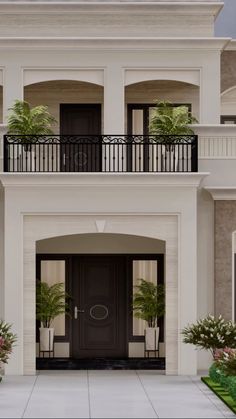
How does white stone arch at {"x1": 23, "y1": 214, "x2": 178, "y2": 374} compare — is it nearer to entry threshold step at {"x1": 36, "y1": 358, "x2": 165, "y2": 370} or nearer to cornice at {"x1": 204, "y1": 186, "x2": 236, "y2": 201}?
cornice at {"x1": 204, "y1": 186, "x2": 236, "y2": 201}

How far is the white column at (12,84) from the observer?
27.0m

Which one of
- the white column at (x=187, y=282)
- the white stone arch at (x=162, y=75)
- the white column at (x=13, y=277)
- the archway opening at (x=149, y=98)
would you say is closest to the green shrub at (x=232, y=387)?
the white column at (x=187, y=282)

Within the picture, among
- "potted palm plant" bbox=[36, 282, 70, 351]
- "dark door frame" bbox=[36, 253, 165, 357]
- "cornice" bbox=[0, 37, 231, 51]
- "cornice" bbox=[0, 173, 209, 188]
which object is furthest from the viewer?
"dark door frame" bbox=[36, 253, 165, 357]

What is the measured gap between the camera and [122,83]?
27109 mm

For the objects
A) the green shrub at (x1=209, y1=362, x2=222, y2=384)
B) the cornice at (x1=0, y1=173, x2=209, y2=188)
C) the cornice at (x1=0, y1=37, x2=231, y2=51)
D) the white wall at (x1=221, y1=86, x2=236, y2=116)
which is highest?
the cornice at (x1=0, y1=37, x2=231, y2=51)

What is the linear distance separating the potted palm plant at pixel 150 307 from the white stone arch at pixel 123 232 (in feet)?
8.58

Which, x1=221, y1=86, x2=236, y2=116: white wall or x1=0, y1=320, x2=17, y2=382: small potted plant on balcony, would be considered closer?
x1=0, y1=320, x2=17, y2=382: small potted plant on balcony

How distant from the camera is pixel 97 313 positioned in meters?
29.0

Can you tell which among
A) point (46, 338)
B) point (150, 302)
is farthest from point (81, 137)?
point (46, 338)

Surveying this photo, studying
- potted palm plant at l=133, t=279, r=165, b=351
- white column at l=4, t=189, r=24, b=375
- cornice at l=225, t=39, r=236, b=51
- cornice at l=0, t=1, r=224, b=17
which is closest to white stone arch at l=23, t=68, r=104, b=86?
cornice at l=0, t=1, r=224, b=17

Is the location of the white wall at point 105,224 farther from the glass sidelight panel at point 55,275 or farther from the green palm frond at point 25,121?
the glass sidelight panel at point 55,275

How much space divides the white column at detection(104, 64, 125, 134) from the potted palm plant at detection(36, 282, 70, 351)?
4.55 m

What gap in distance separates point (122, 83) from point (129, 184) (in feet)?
10.1

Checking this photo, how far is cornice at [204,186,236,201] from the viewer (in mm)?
26156
